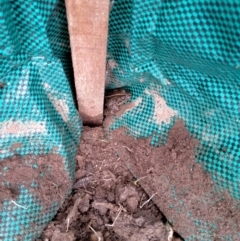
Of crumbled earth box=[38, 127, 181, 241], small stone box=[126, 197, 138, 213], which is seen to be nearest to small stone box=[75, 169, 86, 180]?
crumbled earth box=[38, 127, 181, 241]

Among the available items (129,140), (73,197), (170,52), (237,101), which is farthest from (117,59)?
(73,197)

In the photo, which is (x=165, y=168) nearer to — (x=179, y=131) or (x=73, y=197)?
(x=179, y=131)

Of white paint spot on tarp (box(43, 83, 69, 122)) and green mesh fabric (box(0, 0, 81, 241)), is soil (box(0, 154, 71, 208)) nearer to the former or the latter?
green mesh fabric (box(0, 0, 81, 241))

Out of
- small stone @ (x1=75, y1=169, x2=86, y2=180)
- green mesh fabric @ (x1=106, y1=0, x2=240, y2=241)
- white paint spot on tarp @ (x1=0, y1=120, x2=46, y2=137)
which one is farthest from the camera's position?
small stone @ (x1=75, y1=169, x2=86, y2=180)

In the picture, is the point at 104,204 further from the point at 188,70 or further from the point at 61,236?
the point at 188,70

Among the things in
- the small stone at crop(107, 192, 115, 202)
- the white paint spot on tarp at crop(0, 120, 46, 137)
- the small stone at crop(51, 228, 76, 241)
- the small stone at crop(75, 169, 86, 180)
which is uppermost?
the white paint spot on tarp at crop(0, 120, 46, 137)

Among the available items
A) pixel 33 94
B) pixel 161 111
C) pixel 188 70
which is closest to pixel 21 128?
pixel 33 94

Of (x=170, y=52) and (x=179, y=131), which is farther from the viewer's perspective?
(x=179, y=131)
